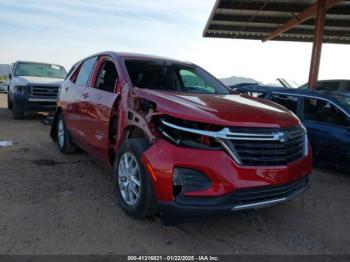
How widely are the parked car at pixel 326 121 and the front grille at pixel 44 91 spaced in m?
7.16

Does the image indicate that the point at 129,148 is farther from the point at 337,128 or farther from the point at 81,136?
the point at 337,128

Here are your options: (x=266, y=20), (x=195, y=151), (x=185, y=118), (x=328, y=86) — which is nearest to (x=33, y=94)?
(x=185, y=118)

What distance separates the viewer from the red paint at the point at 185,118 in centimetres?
357

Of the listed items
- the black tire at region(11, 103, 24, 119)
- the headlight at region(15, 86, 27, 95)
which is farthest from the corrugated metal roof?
the black tire at region(11, 103, 24, 119)

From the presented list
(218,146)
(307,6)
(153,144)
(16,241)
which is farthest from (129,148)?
(307,6)

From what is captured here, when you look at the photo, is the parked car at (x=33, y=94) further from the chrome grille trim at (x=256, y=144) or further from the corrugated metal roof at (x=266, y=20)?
the chrome grille trim at (x=256, y=144)

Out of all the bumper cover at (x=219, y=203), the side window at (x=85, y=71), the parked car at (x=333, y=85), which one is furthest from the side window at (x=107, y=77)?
the parked car at (x=333, y=85)

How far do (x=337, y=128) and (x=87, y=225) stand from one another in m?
4.25

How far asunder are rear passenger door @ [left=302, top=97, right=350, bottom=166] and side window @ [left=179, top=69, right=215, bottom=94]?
7.18 feet

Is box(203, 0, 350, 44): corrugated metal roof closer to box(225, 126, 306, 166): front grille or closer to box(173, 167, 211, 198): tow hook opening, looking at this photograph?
box(225, 126, 306, 166): front grille

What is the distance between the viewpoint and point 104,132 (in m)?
5.02

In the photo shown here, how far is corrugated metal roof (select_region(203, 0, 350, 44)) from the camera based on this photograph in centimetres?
1388

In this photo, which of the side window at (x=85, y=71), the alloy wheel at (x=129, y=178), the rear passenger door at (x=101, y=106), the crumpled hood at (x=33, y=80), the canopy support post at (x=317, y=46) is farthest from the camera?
the canopy support post at (x=317, y=46)

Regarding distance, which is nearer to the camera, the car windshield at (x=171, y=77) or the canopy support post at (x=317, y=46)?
the car windshield at (x=171, y=77)
